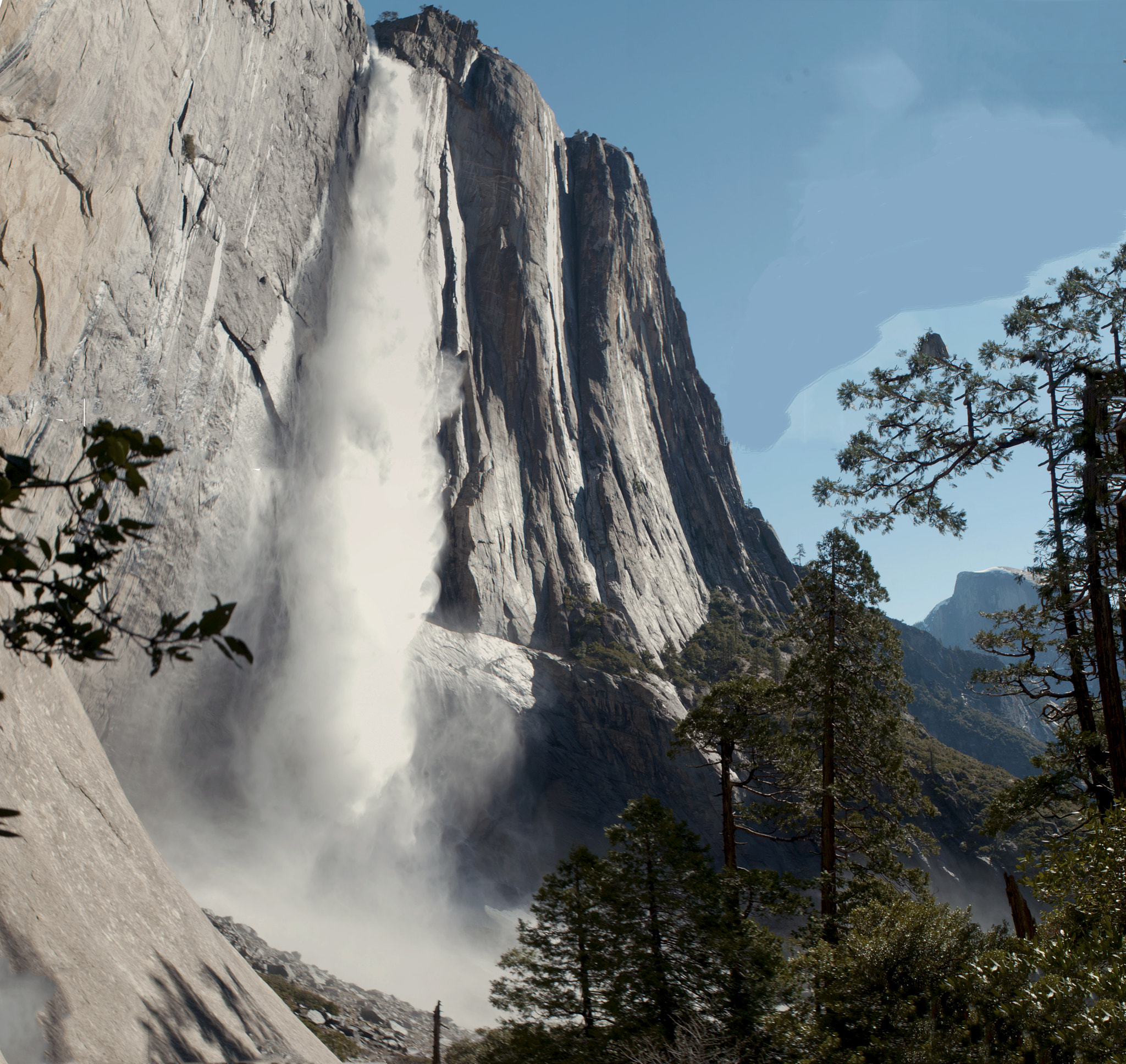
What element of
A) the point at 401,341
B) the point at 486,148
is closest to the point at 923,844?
the point at 401,341

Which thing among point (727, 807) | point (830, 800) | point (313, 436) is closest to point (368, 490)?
point (313, 436)

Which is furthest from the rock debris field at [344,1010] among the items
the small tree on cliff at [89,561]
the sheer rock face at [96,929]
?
the small tree on cliff at [89,561]

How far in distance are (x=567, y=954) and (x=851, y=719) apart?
726cm

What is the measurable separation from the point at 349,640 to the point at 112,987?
29775mm

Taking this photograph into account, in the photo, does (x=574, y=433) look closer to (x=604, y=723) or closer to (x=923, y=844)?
(x=604, y=723)

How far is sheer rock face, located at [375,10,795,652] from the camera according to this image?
164 ft

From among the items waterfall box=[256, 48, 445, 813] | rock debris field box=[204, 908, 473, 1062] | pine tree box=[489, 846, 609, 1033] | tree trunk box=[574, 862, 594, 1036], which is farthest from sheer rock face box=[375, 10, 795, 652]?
tree trunk box=[574, 862, 594, 1036]

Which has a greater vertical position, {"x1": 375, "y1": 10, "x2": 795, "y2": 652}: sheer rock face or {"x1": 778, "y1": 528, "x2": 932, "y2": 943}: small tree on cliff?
{"x1": 375, "y1": 10, "x2": 795, "y2": 652}: sheer rock face

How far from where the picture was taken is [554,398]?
57.9 m

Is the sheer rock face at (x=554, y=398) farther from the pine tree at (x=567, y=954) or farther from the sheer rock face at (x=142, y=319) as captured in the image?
the pine tree at (x=567, y=954)

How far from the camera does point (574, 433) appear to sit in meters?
60.5

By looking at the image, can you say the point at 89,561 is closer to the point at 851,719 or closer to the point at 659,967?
the point at 659,967

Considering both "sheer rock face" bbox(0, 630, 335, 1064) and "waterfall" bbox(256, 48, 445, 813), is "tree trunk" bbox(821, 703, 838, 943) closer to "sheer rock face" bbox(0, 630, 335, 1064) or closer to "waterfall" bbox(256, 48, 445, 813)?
"sheer rock face" bbox(0, 630, 335, 1064)

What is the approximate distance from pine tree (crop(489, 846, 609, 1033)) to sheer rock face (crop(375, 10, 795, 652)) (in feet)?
95.2
